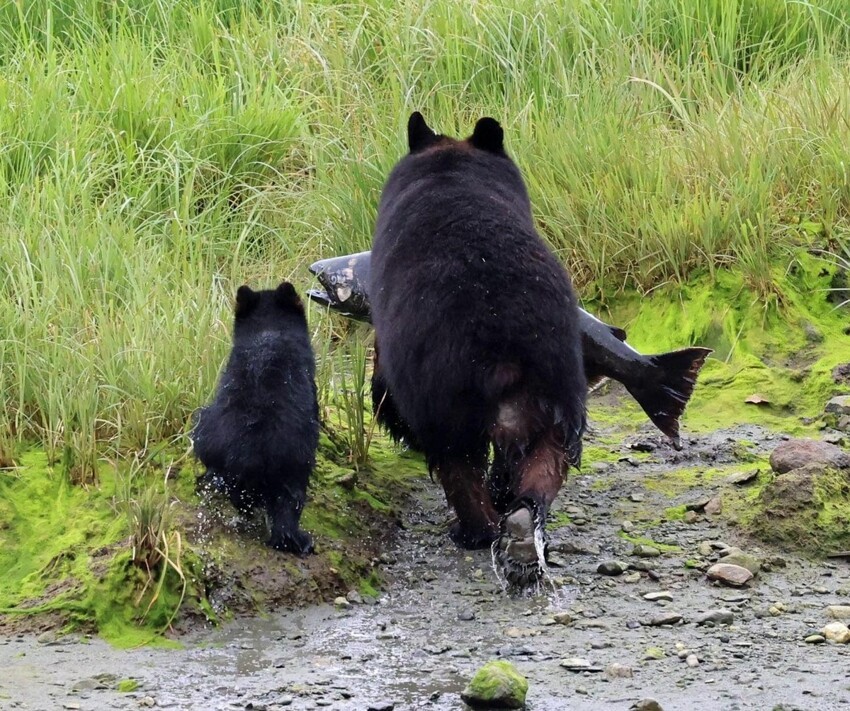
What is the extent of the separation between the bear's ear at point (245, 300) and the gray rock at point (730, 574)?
1937 millimetres

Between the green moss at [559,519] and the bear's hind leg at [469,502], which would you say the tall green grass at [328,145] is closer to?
the bear's hind leg at [469,502]

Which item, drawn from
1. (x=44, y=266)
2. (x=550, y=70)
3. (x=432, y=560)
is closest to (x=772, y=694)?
(x=432, y=560)

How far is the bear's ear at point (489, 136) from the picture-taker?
17.4 ft

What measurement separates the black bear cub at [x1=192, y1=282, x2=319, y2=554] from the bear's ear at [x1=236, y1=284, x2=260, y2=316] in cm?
21

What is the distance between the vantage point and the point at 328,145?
756 cm

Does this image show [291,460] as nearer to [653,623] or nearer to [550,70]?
[653,623]

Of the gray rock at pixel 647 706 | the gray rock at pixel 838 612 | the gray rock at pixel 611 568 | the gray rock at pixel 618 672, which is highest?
the gray rock at pixel 647 706

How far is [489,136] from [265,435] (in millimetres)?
1598

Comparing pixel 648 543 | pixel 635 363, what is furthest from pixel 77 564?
pixel 635 363

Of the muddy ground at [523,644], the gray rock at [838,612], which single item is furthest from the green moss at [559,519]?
the gray rock at [838,612]

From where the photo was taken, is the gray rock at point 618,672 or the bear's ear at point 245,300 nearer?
the gray rock at point 618,672

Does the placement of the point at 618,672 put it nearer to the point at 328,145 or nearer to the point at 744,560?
the point at 744,560

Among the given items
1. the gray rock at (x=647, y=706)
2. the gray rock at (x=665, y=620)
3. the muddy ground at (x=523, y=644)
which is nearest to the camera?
the gray rock at (x=647, y=706)

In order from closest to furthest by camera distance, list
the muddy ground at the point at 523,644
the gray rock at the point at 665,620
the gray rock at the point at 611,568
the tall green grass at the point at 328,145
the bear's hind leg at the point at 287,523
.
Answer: the muddy ground at the point at 523,644, the gray rock at the point at 665,620, the bear's hind leg at the point at 287,523, the gray rock at the point at 611,568, the tall green grass at the point at 328,145
